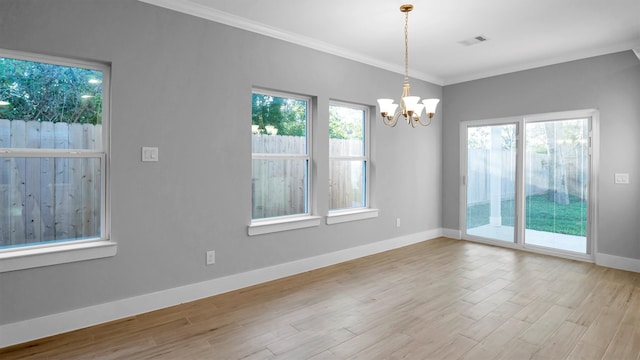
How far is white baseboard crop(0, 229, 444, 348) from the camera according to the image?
2.45 meters

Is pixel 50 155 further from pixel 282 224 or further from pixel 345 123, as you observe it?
pixel 345 123

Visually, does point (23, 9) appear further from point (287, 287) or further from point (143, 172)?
point (287, 287)

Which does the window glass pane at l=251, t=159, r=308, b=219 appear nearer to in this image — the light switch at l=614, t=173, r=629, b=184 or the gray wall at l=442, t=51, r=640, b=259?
the gray wall at l=442, t=51, r=640, b=259

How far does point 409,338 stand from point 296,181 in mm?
2219

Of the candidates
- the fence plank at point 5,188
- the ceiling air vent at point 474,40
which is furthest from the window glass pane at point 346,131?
the fence plank at point 5,188

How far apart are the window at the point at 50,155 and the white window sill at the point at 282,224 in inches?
54.0

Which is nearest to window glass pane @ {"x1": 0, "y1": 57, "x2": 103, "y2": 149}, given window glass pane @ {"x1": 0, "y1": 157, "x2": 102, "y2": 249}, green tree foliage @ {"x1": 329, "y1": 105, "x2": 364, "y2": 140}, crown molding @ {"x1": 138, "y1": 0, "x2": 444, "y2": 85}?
window glass pane @ {"x1": 0, "y1": 157, "x2": 102, "y2": 249}

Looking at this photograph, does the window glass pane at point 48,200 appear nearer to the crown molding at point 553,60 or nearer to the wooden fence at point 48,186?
the wooden fence at point 48,186

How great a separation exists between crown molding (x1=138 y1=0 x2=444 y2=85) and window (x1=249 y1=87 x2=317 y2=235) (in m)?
0.63

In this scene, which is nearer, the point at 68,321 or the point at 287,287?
the point at 68,321

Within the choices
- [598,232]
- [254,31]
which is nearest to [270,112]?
[254,31]

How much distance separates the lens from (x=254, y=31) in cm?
362

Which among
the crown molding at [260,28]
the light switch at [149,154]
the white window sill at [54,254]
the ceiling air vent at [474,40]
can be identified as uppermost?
the ceiling air vent at [474,40]

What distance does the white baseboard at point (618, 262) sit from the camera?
4188 millimetres
